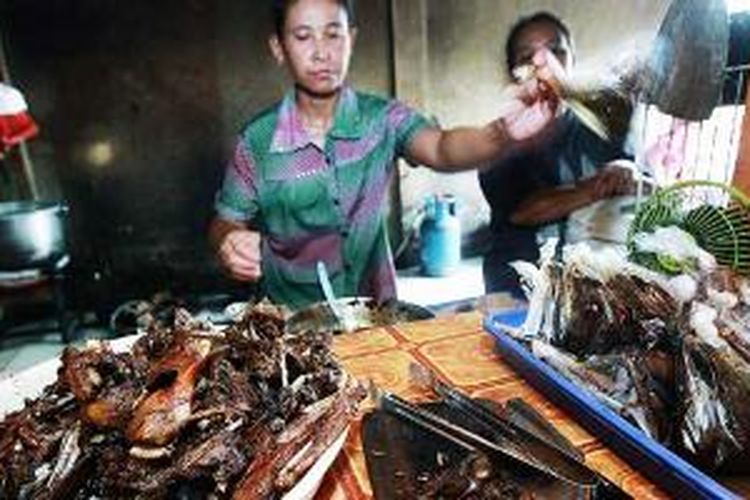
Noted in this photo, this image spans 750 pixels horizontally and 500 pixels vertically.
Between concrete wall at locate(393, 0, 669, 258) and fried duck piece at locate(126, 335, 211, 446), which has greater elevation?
concrete wall at locate(393, 0, 669, 258)

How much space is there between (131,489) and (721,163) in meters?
2.22

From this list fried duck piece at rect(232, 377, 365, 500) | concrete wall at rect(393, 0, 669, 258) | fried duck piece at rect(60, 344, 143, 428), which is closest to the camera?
fried duck piece at rect(232, 377, 365, 500)

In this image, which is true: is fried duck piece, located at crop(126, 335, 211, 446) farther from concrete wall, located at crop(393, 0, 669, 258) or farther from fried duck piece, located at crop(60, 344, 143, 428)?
concrete wall, located at crop(393, 0, 669, 258)

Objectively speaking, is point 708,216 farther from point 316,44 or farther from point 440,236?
point 440,236

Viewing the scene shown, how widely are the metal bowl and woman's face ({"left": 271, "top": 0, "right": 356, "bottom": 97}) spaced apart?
140 cm

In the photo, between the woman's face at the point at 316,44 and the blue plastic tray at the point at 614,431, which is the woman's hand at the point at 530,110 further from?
the woman's face at the point at 316,44

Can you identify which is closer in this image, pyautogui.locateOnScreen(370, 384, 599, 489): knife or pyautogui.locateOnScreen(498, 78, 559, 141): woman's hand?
pyautogui.locateOnScreen(370, 384, 599, 489): knife

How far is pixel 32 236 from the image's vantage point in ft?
13.3

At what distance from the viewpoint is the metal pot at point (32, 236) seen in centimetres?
398

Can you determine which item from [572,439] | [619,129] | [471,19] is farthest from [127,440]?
[471,19]

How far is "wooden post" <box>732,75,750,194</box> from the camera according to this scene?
1646 millimetres

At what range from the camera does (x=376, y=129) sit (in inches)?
119

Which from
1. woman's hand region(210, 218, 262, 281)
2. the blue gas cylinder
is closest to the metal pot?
woman's hand region(210, 218, 262, 281)

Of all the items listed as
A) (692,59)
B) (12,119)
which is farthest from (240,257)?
(12,119)
